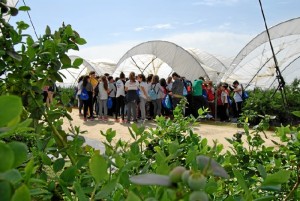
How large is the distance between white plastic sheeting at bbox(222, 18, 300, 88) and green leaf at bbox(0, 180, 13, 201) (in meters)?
18.3

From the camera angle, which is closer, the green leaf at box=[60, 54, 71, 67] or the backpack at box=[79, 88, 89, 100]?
Result: the green leaf at box=[60, 54, 71, 67]

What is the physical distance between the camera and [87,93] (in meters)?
11.0

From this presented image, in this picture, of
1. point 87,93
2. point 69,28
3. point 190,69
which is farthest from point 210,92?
point 69,28

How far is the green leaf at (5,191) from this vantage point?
374 mm

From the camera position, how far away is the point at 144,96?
11.3 metres

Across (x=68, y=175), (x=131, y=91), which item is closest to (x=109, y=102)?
(x=131, y=91)

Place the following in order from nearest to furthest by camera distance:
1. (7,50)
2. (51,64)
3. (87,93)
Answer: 1. (7,50)
2. (51,64)
3. (87,93)

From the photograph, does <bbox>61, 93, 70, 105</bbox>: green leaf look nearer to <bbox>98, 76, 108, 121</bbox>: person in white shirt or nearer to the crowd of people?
→ the crowd of people

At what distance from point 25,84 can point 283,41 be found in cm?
1804

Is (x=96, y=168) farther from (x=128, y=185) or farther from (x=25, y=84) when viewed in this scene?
(x=25, y=84)

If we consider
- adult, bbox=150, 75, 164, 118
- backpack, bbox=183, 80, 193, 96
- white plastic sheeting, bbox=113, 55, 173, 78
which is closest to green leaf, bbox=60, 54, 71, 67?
adult, bbox=150, 75, 164, 118

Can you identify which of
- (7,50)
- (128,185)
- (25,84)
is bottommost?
(128,185)

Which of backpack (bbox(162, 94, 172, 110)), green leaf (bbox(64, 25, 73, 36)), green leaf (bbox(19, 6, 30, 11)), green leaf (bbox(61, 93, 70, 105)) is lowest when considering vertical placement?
green leaf (bbox(61, 93, 70, 105))

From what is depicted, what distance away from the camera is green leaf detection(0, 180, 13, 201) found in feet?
1.23
